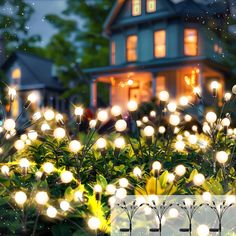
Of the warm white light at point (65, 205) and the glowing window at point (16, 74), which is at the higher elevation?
the glowing window at point (16, 74)

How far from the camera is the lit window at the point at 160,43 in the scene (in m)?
23.1

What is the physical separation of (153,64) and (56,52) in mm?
10715

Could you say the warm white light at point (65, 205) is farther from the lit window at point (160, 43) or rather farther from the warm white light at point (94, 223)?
the lit window at point (160, 43)

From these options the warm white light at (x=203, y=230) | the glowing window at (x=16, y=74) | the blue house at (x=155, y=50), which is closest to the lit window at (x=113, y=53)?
the blue house at (x=155, y=50)

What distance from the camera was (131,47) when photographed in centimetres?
2420

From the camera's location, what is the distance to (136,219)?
12.9 feet

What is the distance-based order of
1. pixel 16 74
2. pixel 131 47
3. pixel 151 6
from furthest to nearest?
pixel 16 74 < pixel 131 47 < pixel 151 6

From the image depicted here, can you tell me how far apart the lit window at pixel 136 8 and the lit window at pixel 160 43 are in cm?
165

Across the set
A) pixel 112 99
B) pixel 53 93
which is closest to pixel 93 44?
pixel 53 93

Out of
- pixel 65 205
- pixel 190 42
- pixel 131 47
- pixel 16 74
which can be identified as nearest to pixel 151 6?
pixel 131 47

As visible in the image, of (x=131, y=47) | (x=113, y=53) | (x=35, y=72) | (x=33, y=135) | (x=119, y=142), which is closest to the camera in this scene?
(x=119, y=142)

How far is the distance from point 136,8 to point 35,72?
1233 cm

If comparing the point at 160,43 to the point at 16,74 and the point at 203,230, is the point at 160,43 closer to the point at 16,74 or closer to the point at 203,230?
the point at 16,74

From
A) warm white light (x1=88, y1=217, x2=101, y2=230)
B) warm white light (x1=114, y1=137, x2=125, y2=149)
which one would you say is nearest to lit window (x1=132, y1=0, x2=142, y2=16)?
warm white light (x1=114, y1=137, x2=125, y2=149)
